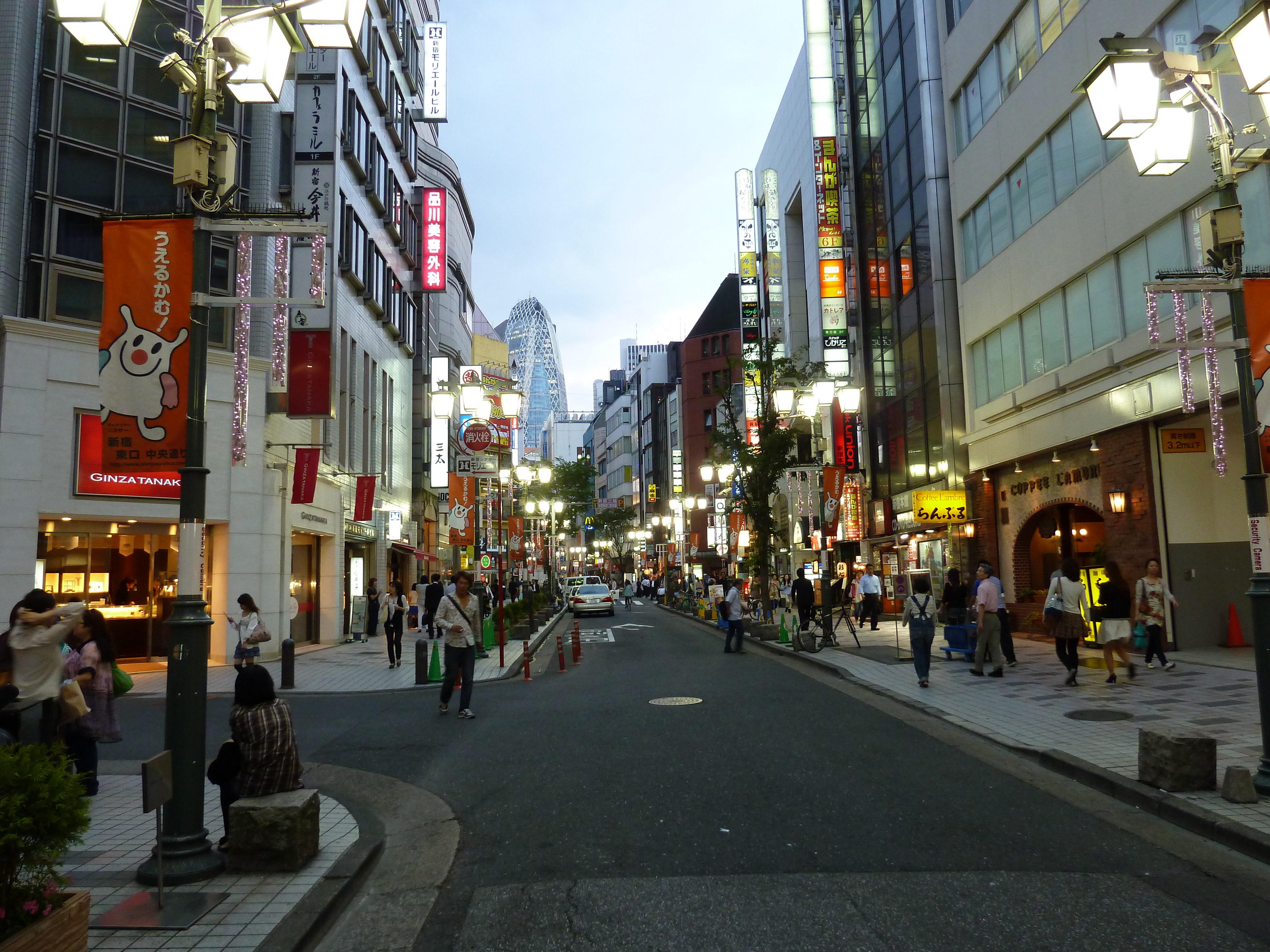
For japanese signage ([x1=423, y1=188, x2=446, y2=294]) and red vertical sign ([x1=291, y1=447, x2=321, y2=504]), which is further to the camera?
japanese signage ([x1=423, y1=188, x2=446, y2=294])

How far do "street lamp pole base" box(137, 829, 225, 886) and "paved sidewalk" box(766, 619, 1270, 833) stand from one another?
23.2ft

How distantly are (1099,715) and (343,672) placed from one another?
14748 mm

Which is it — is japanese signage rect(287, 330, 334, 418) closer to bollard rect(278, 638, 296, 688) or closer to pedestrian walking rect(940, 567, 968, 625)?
bollard rect(278, 638, 296, 688)

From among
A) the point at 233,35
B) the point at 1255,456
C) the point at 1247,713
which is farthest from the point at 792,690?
the point at 233,35

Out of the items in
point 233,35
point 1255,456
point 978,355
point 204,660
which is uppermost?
point 978,355

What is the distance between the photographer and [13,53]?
20188 mm

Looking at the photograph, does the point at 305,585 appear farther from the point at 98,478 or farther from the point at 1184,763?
the point at 1184,763

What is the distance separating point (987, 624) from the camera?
15.7 m

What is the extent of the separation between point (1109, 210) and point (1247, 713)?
38.1ft

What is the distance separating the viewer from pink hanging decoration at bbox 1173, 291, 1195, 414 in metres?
9.49

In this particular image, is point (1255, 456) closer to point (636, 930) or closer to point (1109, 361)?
point (636, 930)

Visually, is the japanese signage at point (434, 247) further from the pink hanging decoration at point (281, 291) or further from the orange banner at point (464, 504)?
the pink hanging decoration at point (281, 291)

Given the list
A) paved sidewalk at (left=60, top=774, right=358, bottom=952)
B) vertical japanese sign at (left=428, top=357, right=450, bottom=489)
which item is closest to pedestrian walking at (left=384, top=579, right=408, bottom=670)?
paved sidewalk at (left=60, top=774, right=358, bottom=952)

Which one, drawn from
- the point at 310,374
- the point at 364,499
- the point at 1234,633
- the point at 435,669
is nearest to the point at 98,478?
the point at 310,374
